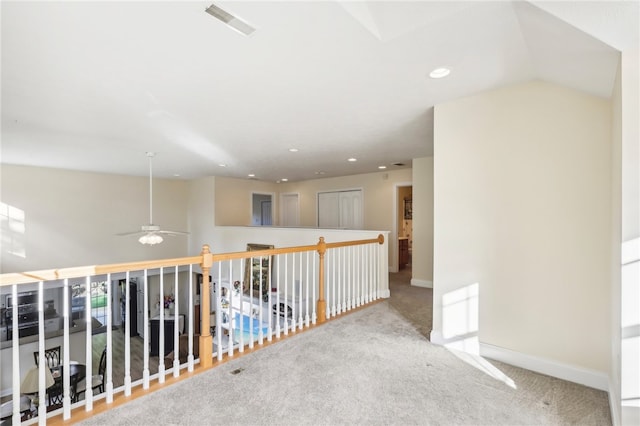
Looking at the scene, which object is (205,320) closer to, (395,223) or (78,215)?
(395,223)

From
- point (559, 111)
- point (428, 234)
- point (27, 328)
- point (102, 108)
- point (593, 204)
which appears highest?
point (102, 108)

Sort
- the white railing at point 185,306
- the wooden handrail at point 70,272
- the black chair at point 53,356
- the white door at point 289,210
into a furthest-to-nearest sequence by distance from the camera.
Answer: the white door at point 289,210 → the black chair at point 53,356 → the white railing at point 185,306 → the wooden handrail at point 70,272

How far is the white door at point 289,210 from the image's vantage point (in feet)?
29.5

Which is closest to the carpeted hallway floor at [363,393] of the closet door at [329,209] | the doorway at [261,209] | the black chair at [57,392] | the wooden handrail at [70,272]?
the wooden handrail at [70,272]

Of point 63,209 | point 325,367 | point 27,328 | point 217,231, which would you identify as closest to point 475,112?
point 325,367

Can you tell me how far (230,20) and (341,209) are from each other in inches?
256

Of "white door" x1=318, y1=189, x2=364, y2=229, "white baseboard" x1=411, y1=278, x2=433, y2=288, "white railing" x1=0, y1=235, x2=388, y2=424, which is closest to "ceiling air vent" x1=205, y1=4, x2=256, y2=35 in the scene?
"white railing" x1=0, y1=235, x2=388, y2=424

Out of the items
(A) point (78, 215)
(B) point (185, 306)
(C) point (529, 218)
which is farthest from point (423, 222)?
(A) point (78, 215)

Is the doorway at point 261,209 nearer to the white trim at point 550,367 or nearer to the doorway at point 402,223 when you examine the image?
the doorway at point 402,223

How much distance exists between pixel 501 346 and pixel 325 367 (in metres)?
1.56

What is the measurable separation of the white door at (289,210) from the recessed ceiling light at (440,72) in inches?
271

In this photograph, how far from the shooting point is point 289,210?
30.4 ft

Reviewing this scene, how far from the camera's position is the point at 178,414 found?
6.04 ft

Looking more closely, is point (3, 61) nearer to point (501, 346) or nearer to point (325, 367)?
point (325, 367)
